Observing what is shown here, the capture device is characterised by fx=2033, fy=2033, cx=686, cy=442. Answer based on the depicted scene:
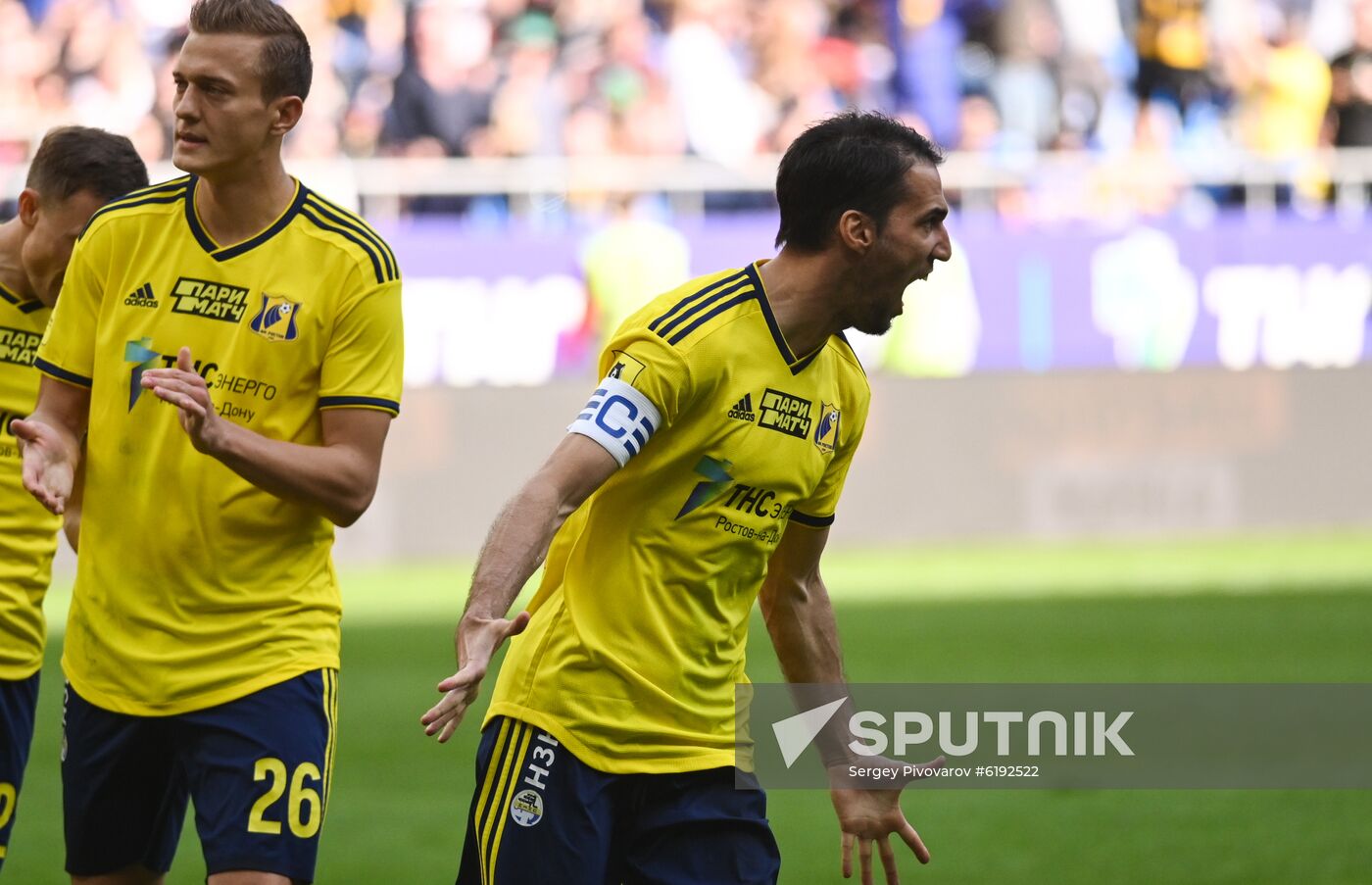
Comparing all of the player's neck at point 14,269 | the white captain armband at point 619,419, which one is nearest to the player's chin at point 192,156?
the player's neck at point 14,269

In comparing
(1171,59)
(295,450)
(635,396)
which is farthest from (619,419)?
(1171,59)

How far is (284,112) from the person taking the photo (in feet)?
14.7

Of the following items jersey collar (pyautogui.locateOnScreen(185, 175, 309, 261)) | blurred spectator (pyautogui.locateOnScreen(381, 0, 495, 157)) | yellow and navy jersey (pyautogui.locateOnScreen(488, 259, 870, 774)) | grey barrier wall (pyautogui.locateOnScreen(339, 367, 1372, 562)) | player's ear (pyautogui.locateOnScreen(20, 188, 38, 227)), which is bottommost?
yellow and navy jersey (pyautogui.locateOnScreen(488, 259, 870, 774))

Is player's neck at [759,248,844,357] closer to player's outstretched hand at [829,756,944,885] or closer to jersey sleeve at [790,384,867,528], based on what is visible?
jersey sleeve at [790,384,867,528]

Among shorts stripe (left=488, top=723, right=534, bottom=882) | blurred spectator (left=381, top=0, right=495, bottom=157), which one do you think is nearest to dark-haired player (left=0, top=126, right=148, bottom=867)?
shorts stripe (left=488, top=723, right=534, bottom=882)

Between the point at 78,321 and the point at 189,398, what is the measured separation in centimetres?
67

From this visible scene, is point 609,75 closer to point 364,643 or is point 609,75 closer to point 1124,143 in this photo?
point 1124,143

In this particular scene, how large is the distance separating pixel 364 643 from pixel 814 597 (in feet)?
26.2

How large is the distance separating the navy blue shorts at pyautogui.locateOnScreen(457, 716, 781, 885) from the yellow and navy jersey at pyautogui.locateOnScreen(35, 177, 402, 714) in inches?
23.9

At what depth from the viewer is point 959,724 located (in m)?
6.05

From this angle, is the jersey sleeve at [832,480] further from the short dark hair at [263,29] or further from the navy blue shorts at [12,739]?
the navy blue shorts at [12,739]

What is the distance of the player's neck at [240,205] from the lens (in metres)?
4.45

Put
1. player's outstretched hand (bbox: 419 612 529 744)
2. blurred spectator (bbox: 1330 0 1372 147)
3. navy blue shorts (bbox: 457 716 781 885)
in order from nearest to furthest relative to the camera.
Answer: player's outstretched hand (bbox: 419 612 529 744)
navy blue shorts (bbox: 457 716 781 885)
blurred spectator (bbox: 1330 0 1372 147)

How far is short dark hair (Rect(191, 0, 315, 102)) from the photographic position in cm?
443
